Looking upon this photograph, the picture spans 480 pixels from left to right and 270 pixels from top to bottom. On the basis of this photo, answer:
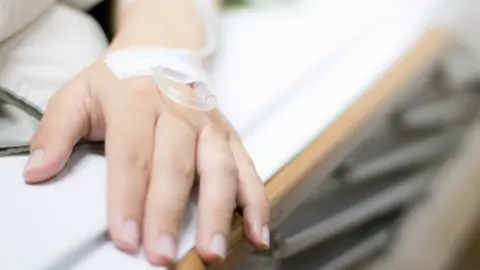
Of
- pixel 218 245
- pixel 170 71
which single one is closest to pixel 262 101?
pixel 170 71

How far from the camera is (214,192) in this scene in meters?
0.57

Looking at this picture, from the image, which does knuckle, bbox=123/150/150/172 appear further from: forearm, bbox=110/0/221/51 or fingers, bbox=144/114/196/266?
forearm, bbox=110/0/221/51

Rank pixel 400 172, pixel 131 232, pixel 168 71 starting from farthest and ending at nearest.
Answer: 1. pixel 400 172
2. pixel 168 71
3. pixel 131 232

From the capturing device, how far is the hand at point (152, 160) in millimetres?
532

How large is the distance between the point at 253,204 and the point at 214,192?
4 cm

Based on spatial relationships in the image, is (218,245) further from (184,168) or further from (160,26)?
(160,26)

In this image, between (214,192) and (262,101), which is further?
(262,101)

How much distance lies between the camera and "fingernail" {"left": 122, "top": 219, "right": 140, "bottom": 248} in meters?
0.52

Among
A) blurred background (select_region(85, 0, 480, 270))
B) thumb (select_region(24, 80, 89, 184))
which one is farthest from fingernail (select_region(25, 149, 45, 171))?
blurred background (select_region(85, 0, 480, 270))

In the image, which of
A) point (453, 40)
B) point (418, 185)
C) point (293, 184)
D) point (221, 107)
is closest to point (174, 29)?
point (221, 107)

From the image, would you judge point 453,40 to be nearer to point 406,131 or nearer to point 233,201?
point 406,131

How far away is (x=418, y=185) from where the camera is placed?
1.18 metres

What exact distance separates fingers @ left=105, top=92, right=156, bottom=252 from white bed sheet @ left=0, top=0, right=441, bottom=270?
0.05 feet

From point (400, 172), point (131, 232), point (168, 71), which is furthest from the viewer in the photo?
point (400, 172)
